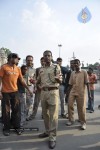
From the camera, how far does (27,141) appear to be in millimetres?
6188

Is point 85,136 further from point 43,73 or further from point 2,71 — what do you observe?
point 2,71

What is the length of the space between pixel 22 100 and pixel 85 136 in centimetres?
196

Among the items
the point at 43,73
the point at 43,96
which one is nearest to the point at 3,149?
the point at 43,96

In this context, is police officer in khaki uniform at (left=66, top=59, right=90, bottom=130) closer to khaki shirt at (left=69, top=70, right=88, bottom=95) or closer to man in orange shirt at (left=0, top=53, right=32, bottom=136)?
khaki shirt at (left=69, top=70, right=88, bottom=95)

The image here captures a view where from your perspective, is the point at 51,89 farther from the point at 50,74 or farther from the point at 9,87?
the point at 9,87

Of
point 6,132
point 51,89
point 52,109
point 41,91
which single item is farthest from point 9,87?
point 52,109

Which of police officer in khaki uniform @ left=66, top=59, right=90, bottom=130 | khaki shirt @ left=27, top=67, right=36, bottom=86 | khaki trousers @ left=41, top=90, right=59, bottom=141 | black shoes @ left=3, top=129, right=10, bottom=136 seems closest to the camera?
khaki trousers @ left=41, top=90, right=59, bottom=141

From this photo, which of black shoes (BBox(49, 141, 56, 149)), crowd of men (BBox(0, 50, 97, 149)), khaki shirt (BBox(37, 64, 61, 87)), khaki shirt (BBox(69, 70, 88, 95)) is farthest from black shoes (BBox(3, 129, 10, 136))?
khaki shirt (BBox(69, 70, 88, 95))

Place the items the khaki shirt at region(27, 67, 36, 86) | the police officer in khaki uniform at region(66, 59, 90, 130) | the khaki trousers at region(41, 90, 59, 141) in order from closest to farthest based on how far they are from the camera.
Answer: the khaki trousers at region(41, 90, 59, 141) → the police officer in khaki uniform at region(66, 59, 90, 130) → the khaki shirt at region(27, 67, 36, 86)

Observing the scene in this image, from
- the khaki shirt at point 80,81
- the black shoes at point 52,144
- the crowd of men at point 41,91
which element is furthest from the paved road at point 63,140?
the khaki shirt at point 80,81

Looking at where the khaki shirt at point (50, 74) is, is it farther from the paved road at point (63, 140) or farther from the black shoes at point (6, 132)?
the black shoes at point (6, 132)

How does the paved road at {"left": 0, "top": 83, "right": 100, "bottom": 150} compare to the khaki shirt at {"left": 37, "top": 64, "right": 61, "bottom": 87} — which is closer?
the paved road at {"left": 0, "top": 83, "right": 100, "bottom": 150}

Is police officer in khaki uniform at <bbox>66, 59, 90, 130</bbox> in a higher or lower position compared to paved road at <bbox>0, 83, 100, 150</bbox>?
higher

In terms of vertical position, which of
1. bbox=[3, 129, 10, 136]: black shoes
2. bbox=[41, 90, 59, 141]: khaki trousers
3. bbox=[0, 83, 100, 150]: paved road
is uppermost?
bbox=[41, 90, 59, 141]: khaki trousers
